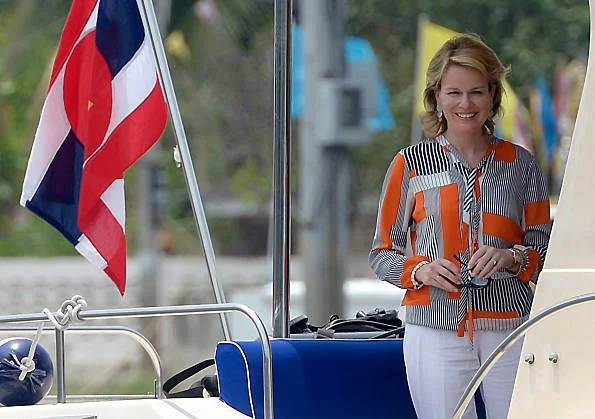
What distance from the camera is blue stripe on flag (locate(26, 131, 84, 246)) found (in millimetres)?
5160

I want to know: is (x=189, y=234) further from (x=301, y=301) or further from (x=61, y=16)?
(x=301, y=301)

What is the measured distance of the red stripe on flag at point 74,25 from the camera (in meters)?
5.35

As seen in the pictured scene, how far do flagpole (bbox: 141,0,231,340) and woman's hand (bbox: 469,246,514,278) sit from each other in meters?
1.40

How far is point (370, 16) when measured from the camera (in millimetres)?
20172

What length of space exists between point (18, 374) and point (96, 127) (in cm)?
102

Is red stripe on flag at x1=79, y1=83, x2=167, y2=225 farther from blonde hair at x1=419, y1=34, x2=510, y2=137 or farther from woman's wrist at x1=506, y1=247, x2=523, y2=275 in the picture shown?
woman's wrist at x1=506, y1=247, x2=523, y2=275

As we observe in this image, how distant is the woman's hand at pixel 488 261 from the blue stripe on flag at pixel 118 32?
6.47ft

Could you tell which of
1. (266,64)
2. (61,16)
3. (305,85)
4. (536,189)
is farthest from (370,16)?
(536,189)

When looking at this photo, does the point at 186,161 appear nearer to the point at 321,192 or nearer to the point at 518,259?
the point at 518,259

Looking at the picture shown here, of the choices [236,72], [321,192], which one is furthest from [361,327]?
[236,72]

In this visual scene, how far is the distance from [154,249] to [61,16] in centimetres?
333

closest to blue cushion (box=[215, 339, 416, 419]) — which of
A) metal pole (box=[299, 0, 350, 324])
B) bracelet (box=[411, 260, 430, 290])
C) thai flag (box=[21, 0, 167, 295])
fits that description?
bracelet (box=[411, 260, 430, 290])

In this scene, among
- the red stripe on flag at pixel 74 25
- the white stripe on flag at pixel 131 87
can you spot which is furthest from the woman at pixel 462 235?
the red stripe on flag at pixel 74 25

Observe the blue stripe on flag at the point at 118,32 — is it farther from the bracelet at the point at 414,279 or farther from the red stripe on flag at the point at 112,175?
the bracelet at the point at 414,279
